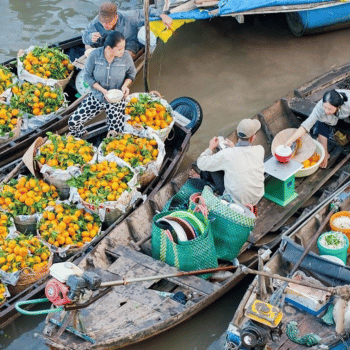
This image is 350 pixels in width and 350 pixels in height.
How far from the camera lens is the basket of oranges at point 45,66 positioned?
8305 mm

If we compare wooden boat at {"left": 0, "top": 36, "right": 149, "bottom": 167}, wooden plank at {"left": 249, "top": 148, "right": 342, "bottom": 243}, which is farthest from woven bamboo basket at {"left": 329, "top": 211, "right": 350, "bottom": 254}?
wooden boat at {"left": 0, "top": 36, "right": 149, "bottom": 167}

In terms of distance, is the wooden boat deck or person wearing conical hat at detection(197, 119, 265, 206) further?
person wearing conical hat at detection(197, 119, 265, 206)

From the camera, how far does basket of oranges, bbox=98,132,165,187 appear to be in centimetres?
708

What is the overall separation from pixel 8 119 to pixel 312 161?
3641mm

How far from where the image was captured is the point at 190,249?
19.5ft

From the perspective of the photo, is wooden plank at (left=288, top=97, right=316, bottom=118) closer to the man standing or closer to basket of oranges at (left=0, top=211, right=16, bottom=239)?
the man standing

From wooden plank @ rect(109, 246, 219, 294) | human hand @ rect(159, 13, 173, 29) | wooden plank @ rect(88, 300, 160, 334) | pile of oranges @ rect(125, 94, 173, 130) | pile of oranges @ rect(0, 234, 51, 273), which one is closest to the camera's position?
wooden plank @ rect(88, 300, 160, 334)

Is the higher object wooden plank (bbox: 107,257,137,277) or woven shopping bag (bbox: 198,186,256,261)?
woven shopping bag (bbox: 198,186,256,261)

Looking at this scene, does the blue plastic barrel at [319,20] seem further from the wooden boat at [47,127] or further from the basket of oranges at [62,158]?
the basket of oranges at [62,158]

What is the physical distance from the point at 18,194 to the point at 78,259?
1155mm

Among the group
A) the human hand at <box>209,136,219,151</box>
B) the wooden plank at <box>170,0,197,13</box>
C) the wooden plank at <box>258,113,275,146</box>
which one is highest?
the wooden plank at <box>170,0,197,13</box>

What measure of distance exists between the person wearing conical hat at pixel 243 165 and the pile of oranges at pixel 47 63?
2.95 metres

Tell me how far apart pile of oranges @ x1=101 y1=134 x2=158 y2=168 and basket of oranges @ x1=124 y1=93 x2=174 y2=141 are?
0.15 m

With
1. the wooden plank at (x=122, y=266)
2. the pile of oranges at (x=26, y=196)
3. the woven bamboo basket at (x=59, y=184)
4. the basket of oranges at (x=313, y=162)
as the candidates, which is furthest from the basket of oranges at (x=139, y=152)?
Answer: the basket of oranges at (x=313, y=162)
